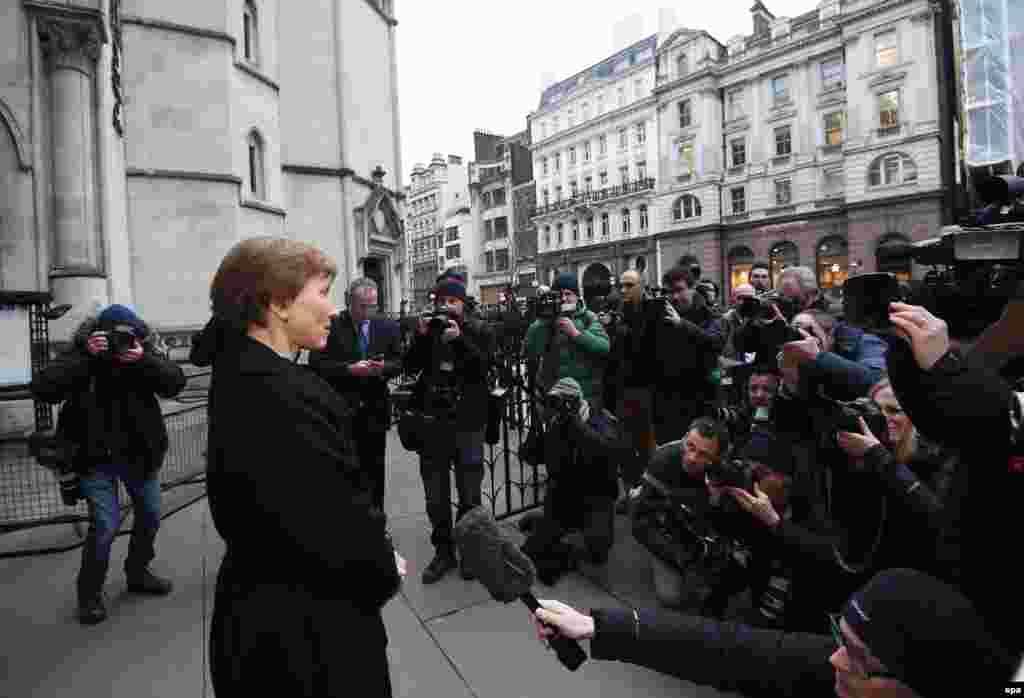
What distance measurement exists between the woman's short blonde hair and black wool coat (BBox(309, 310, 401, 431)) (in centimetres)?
266

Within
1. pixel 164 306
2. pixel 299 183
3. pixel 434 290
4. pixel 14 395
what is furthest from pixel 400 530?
pixel 299 183

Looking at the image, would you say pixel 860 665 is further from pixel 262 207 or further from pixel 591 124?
pixel 591 124

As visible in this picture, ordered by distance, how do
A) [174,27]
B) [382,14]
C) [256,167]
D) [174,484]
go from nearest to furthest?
1. [174,484]
2. [174,27]
3. [256,167]
4. [382,14]

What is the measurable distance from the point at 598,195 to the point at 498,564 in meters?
49.5

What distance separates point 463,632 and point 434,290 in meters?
2.51

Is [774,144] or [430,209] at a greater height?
[430,209]

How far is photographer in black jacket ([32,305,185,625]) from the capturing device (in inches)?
142

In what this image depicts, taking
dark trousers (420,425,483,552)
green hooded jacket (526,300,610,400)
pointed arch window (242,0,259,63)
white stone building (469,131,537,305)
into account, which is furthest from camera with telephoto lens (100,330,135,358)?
white stone building (469,131,537,305)

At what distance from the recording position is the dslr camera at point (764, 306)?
3457mm

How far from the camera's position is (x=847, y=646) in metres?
1.32

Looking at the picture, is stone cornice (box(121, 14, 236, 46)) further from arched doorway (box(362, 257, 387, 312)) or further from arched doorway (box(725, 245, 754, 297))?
arched doorway (box(725, 245, 754, 297))

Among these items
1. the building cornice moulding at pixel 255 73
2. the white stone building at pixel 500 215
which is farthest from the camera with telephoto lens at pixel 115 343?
the white stone building at pixel 500 215

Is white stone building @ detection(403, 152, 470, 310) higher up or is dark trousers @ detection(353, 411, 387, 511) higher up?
white stone building @ detection(403, 152, 470, 310)

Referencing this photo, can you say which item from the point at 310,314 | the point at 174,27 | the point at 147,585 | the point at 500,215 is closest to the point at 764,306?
the point at 310,314
